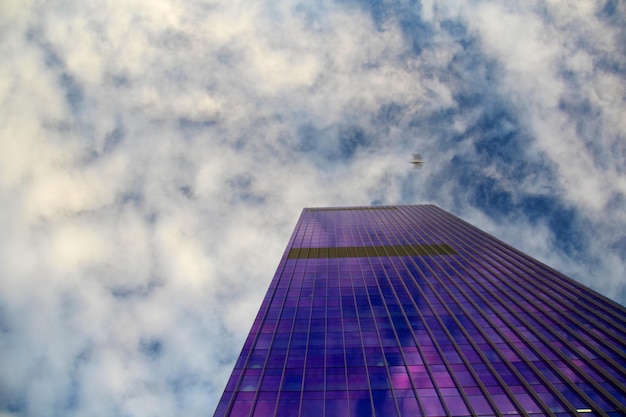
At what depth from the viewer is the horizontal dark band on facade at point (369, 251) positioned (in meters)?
62.2

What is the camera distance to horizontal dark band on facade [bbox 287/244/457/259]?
204ft

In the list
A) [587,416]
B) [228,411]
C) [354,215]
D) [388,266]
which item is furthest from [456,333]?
[354,215]

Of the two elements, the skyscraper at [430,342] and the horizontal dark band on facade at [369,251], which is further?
the horizontal dark band on facade at [369,251]

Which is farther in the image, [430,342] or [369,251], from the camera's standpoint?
[369,251]

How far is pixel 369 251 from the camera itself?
2537 inches

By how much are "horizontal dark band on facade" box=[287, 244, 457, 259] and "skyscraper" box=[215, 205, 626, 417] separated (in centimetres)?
88

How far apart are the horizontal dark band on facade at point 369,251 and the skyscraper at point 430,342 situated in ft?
Result: 2.89

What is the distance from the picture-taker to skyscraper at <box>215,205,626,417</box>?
2933 cm

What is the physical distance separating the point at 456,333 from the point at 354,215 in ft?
188

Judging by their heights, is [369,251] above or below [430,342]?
above

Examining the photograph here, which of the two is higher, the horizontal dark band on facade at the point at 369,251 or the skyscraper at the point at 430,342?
the horizontal dark band on facade at the point at 369,251

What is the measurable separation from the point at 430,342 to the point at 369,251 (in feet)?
92.2

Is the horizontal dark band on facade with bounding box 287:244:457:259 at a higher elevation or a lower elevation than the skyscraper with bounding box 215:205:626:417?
higher

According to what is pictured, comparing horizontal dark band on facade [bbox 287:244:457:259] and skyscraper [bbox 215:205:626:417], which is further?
horizontal dark band on facade [bbox 287:244:457:259]
